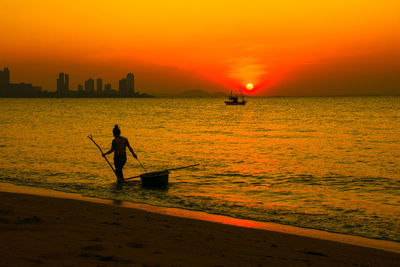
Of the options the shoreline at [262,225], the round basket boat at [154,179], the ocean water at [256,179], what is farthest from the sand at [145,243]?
the round basket boat at [154,179]

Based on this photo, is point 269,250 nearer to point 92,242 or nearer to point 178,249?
point 178,249

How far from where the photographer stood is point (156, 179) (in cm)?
1453

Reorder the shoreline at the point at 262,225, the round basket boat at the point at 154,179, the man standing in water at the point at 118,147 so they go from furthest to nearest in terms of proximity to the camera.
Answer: the round basket boat at the point at 154,179
the man standing in water at the point at 118,147
the shoreline at the point at 262,225

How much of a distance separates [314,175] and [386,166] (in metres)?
5.17

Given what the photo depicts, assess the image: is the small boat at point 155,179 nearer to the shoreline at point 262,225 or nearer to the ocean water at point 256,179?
the ocean water at point 256,179

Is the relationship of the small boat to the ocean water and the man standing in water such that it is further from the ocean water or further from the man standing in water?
the man standing in water

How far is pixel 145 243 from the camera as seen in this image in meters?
7.13

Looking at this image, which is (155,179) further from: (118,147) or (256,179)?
(256,179)

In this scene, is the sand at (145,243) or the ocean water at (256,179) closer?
the sand at (145,243)

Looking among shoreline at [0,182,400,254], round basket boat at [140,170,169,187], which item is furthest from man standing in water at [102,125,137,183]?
shoreline at [0,182,400,254]

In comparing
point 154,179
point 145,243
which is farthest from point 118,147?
point 145,243

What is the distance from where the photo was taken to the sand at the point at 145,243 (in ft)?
19.6

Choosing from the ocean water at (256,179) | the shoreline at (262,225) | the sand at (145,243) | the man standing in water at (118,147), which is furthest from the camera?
the man standing in water at (118,147)

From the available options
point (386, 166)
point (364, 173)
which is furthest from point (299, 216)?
point (386, 166)
